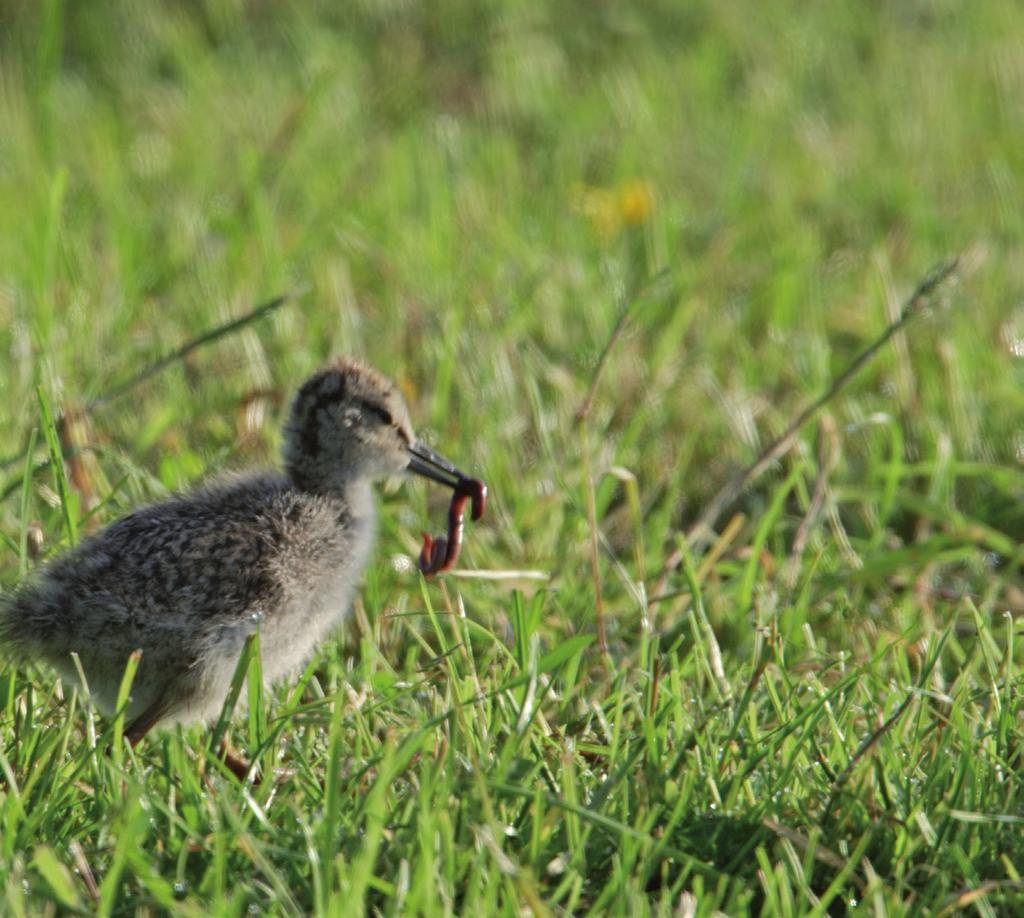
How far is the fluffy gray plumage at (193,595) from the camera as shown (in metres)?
3.48

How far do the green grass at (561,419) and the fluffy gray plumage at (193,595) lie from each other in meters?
0.11

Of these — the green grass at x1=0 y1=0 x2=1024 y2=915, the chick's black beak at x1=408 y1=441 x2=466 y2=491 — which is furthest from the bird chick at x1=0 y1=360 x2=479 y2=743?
the chick's black beak at x1=408 y1=441 x2=466 y2=491

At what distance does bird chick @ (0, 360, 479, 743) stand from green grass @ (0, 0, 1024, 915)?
0.35 feet

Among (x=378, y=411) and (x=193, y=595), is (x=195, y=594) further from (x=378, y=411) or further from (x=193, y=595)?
(x=378, y=411)

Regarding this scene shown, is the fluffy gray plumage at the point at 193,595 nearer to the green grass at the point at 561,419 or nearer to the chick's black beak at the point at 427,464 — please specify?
the green grass at the point at 561,419

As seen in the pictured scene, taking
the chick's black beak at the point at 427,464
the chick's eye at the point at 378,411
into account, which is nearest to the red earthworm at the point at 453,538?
the chick's black beak at the point at 427,464

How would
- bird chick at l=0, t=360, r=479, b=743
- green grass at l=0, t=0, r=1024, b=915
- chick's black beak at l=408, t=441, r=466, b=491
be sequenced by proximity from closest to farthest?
green grass at l=0, t=0, r=1024, b=915
bird chick at l=0, t=360, r=479, b=743
chick's black beak at l=408, t=441, r=466, b=491

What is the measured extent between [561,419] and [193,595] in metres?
1.99

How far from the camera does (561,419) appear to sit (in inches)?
207

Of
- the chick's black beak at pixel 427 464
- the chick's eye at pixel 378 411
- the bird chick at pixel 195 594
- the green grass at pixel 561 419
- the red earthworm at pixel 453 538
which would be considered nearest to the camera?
the green grass at pixel 561 419

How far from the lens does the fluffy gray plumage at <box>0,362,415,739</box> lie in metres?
3.48

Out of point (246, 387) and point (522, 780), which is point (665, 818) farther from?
point (246, 387)

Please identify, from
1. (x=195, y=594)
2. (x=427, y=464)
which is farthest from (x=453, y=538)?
(x=195, y=594)

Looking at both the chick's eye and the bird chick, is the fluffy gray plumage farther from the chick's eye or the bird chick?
the chick's eye
